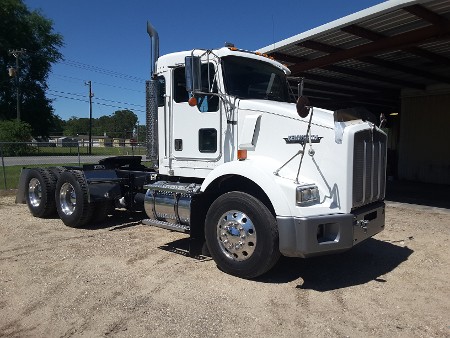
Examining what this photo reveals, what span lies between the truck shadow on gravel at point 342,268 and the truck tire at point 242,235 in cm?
34

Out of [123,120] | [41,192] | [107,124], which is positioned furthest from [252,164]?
[107,124]

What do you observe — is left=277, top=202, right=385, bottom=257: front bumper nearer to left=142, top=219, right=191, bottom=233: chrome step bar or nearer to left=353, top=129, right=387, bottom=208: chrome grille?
left=353, top=129, right=387, bottom=208: chrome grille

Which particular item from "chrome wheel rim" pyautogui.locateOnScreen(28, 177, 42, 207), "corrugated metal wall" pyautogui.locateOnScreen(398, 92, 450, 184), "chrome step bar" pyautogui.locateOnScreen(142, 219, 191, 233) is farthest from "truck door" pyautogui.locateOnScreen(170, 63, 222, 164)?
"corrugated metal wall" pyautogui.locateOnScreen(398, 92, 450, 184)

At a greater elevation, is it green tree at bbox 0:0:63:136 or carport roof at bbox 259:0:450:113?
green tree at bbox 0:0:63:136

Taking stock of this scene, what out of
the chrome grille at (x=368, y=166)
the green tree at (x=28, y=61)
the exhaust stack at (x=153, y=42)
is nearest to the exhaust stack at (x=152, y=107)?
the exhaust stack at (x=153, y=42)

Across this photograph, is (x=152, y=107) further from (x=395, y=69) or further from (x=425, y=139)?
(x=425, y=139)

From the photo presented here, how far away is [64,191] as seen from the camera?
820 cm

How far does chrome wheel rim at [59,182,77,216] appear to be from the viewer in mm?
8047

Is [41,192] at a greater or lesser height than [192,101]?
lesser

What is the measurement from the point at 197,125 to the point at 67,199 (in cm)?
378

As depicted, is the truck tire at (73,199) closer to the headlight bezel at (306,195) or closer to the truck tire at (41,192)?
the truck tire at (41,192)

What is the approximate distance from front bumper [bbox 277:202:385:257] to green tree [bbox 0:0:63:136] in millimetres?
45381

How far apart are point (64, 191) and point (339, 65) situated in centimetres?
894

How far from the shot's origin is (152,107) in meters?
6.70
